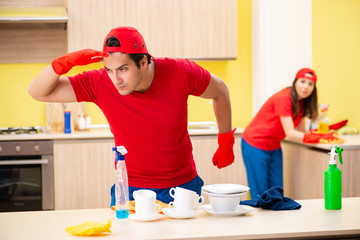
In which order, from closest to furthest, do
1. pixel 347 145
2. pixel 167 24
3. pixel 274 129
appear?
pixel 347 145
pixel 274 129
pixel 167 24

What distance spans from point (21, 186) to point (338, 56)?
122 inches

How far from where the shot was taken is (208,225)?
5.82 feet

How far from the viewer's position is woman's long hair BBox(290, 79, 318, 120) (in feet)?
12.5

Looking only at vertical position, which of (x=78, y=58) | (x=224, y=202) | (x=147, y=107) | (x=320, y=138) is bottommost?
(x=224, y=202)

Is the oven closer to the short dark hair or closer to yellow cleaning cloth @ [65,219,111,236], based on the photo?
the short dark hair

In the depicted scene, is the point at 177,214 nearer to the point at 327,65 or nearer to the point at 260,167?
the point at 260,167

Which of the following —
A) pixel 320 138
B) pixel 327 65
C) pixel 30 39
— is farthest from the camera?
pixel 327 65

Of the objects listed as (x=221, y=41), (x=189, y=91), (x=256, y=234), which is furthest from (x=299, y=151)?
(x=256, y=234)

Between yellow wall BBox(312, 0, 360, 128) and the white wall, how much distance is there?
223 millimetres

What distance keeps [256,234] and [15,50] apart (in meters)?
3.42

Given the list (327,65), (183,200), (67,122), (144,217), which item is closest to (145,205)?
(144,217)

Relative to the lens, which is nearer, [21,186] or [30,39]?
[21,186]

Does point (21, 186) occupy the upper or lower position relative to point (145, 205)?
lower

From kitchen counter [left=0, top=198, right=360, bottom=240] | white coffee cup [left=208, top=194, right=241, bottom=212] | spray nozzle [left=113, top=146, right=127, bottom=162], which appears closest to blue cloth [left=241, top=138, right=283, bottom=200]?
kitchen counter [left=0, top=198, right=360, bottom=240]
